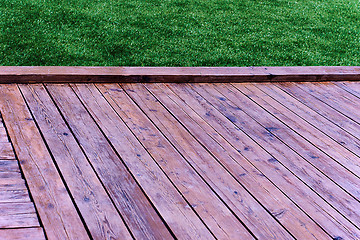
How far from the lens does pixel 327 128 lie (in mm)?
2965

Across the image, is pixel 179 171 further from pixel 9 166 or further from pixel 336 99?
pixel 336 99

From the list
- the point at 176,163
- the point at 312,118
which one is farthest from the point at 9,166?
the point at 312,118

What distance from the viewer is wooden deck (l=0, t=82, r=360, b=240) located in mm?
1909

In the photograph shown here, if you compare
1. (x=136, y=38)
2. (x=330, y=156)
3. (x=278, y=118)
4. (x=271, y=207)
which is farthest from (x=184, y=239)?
(x=136, y=38)

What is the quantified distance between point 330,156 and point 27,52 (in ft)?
8.47

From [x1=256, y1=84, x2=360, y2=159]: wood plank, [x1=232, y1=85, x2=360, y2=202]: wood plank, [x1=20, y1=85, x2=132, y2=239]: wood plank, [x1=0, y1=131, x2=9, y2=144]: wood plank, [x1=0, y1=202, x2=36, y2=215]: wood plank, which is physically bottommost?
[x1=256, y1=84, x2=360, y2=159]: wood plank

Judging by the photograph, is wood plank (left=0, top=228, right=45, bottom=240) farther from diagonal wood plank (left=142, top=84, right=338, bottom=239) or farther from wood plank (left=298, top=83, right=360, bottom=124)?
wood plank (left=298, top=83, right=360, bottom=124)

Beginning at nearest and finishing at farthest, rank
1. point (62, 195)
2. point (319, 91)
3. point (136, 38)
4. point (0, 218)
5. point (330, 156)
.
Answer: point (0, 218) → point (62, 195) → point (330, 156) → point (319, 91) → point (136, 38)

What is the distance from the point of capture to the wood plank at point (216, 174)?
1.96 meters

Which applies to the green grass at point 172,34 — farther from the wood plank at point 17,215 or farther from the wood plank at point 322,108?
the wood plank at point 17,215

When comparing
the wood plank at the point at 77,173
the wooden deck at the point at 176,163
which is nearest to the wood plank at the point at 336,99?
the wooden deck at the point at 176,163

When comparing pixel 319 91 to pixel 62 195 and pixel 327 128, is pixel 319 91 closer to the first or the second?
pixel 327 128

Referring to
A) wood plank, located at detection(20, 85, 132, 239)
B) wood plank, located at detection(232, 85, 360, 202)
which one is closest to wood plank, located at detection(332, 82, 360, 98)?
wood plank, located at detection(232, 85, 360, 202)

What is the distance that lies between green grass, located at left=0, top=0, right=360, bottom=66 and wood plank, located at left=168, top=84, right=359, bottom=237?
78 centimetres
